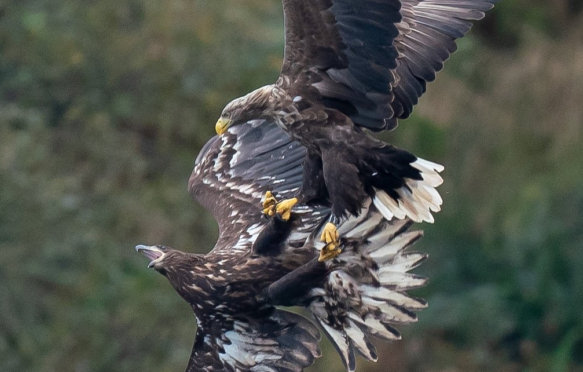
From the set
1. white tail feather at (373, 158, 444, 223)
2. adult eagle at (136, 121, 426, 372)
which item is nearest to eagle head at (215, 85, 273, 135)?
adult eagle at (136, 121, 426, 372)

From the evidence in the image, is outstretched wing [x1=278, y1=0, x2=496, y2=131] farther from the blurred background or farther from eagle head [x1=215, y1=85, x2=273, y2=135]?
the blurred background

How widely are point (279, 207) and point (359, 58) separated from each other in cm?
99

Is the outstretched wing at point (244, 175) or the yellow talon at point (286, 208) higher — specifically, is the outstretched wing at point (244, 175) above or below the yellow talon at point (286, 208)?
above

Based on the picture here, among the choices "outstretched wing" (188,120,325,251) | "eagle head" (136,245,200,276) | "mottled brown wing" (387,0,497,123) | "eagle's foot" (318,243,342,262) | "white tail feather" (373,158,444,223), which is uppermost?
"mottled brown wing" (387,0,497,123)

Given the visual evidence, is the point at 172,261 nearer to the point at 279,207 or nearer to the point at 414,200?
the point at 279,207

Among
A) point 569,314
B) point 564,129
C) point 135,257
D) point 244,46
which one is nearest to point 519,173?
point 564,129

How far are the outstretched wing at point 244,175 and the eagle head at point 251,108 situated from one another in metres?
0.83

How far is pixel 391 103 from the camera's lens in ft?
23.4

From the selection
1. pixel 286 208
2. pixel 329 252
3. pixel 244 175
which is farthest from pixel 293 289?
pixel 244 175

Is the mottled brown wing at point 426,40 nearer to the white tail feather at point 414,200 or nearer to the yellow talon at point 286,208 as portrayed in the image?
the white tail feather at point 414,200

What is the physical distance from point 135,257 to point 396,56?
7157mm

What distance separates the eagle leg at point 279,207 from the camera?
742 cm

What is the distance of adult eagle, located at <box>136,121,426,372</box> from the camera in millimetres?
7551

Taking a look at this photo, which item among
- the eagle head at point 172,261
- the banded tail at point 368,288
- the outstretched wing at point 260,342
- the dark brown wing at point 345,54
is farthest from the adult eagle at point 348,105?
the eagle head at point 172,261
